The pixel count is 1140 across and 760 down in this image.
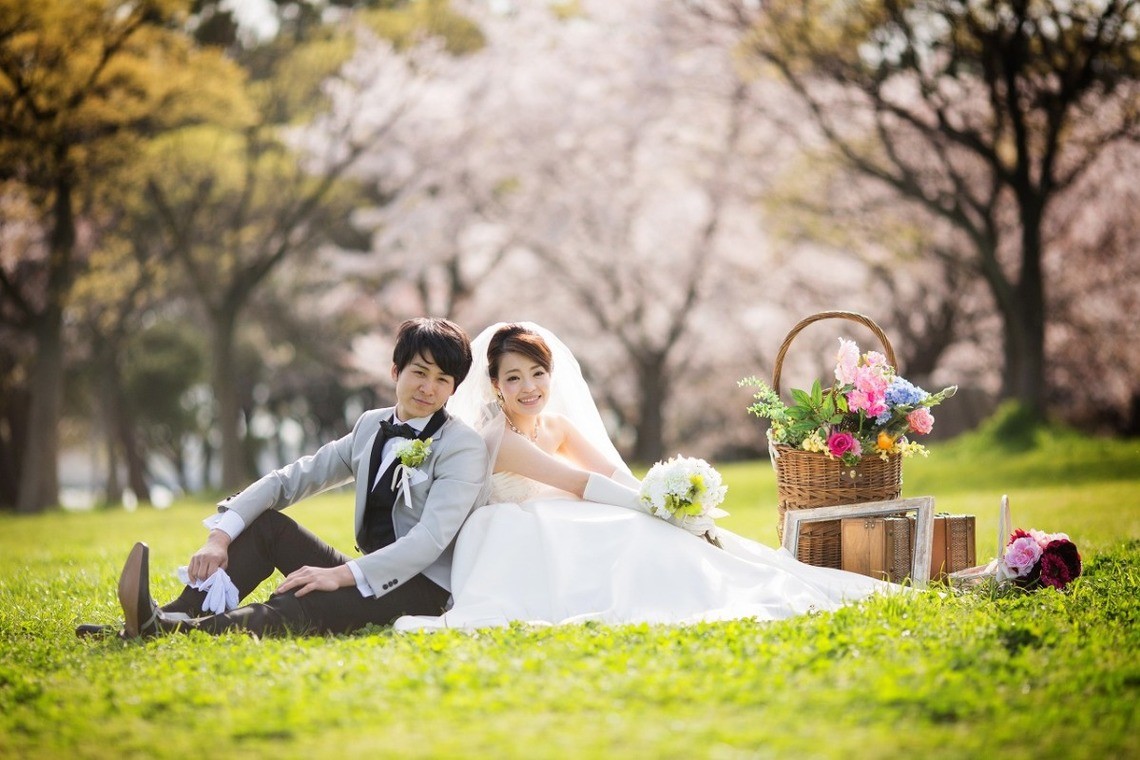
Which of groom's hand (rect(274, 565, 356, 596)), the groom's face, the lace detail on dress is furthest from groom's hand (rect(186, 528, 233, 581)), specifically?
the lace detail on dress

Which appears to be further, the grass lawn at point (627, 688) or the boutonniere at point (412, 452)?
the boutonniere at point (412, 452)

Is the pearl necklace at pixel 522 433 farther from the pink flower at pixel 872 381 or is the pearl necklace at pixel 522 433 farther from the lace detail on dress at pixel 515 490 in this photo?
the pink flower at pixel 872 381

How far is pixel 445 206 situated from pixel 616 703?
1870 centimetres

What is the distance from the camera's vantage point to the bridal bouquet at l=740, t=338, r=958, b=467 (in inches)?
231

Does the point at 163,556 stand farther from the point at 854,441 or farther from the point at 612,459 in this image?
the point at 854,441

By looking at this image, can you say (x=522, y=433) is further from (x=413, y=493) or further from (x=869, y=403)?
(x=869, y=403)

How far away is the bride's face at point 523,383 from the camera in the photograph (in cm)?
573

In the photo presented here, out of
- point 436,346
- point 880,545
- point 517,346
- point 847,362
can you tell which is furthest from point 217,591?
point 847,362

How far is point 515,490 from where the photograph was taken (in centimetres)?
574

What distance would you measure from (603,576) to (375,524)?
44.5 inches

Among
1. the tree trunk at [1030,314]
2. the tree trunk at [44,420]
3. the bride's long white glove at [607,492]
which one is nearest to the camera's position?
the bride's long white glove at [607,492]

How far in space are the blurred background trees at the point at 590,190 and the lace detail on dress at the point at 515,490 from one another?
414 inches

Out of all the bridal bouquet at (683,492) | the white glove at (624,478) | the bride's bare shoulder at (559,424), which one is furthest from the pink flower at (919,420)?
the bride's bare shoulder at (559,424)

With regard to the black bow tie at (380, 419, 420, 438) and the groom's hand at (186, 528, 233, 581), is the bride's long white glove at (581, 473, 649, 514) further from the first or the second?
the groom's hand at (186, 528, 233, 581)
